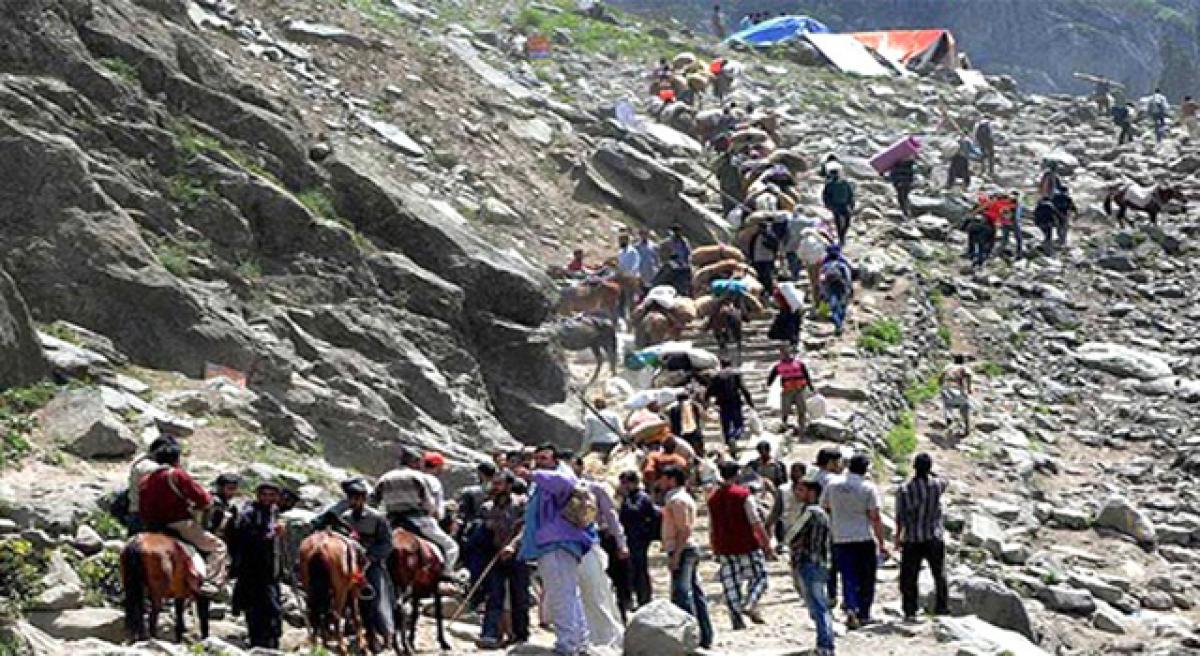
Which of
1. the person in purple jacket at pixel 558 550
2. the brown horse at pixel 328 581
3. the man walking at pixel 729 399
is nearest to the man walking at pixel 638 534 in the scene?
the person in purple jacket at pixel 558 550

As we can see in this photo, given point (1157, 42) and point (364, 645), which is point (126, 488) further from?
point (1157, 42)

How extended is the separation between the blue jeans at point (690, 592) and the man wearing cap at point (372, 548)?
2390 millimetres

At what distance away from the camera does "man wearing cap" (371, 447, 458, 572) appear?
1611 centimetres

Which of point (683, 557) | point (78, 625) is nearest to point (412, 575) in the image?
point (683, 557)

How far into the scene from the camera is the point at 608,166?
122 ft

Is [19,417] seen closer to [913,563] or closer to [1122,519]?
[913,563]

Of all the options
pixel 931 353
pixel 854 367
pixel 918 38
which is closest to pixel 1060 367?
pixel 931 353

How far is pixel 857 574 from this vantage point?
16.9 metres

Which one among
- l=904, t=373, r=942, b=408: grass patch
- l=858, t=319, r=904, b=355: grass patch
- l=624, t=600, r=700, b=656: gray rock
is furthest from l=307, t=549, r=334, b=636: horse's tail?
l=858, t=319, r=904, b=355: grass patch

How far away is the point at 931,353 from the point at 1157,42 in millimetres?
134173

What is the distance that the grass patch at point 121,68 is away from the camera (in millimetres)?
24234

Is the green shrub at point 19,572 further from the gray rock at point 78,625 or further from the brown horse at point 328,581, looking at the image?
the brown horse at point 328,581

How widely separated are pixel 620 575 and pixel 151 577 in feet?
13.9

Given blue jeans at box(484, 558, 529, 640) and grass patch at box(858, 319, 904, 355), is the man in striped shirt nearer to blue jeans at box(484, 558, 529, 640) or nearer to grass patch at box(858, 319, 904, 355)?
blue jeans at box(484, 558, 529, 640)
